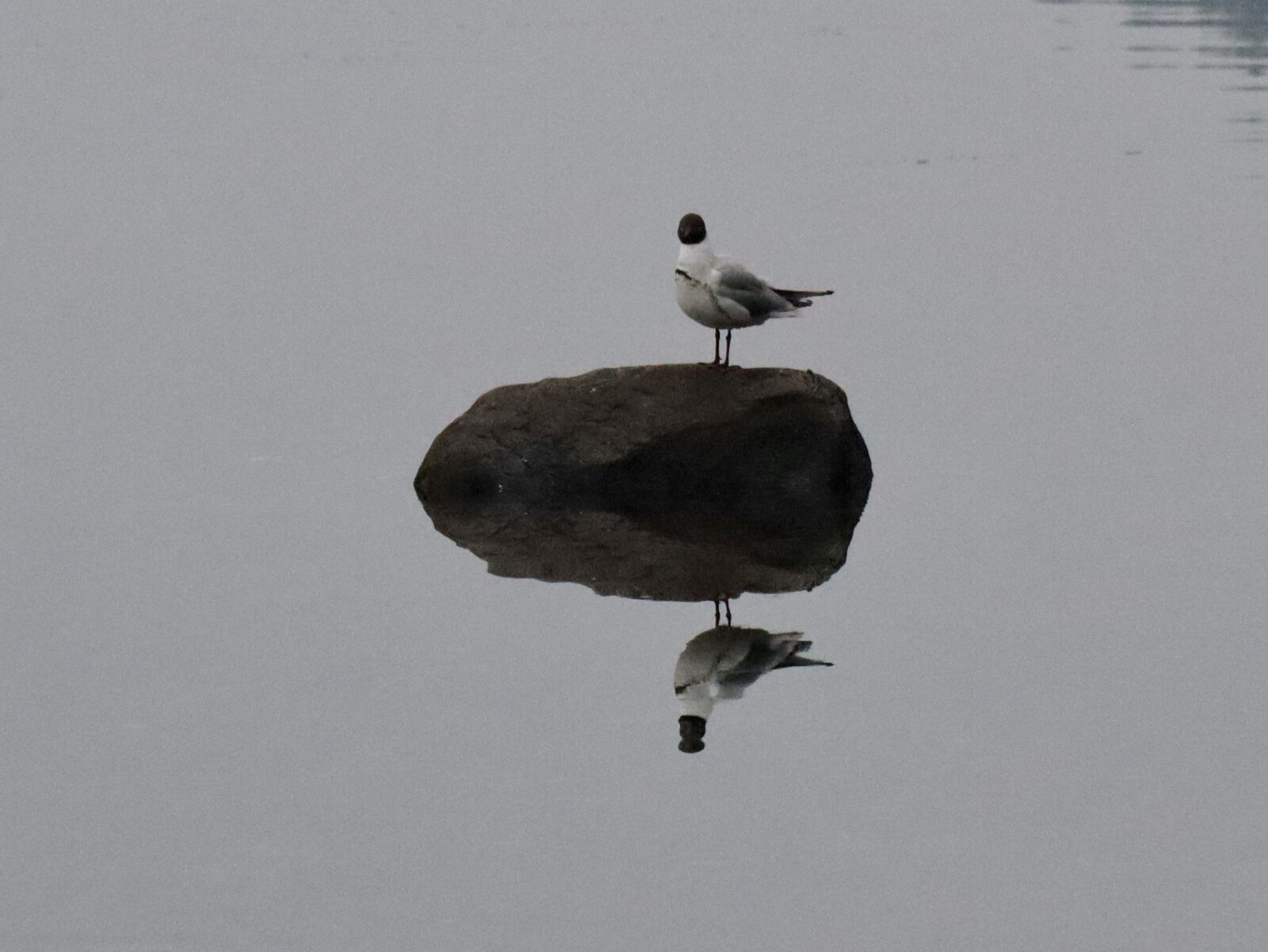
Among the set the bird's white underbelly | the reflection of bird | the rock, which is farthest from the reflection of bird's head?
the bird's white underbelly

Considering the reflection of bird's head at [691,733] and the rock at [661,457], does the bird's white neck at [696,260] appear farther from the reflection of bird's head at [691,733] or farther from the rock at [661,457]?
the reflection of bird's head at [691,733]

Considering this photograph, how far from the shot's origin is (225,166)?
2481cm

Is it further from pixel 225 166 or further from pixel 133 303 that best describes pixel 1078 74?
pixel 133 303

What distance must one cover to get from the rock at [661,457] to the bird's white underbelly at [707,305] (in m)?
0.35

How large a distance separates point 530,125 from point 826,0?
18.1 meters

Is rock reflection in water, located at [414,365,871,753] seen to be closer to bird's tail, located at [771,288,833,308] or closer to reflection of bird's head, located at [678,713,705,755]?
bird's tail, located at [771,288,833,308]

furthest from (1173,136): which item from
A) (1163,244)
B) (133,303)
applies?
(133,303)

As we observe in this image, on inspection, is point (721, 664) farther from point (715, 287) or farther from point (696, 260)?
point (696, 260)

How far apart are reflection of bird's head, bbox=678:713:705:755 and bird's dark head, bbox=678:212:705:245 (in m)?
3.53

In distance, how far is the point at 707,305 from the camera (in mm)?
12852

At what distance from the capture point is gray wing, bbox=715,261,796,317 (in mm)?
12773

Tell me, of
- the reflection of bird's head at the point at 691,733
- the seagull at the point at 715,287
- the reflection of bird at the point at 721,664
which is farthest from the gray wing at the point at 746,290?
the reflection of bird's head at the point at 691,733

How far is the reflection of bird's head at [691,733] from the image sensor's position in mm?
9648

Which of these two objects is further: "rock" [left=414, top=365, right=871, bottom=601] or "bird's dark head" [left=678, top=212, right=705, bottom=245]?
"rock" [left=414, top=365, right=871, bottom=601]
